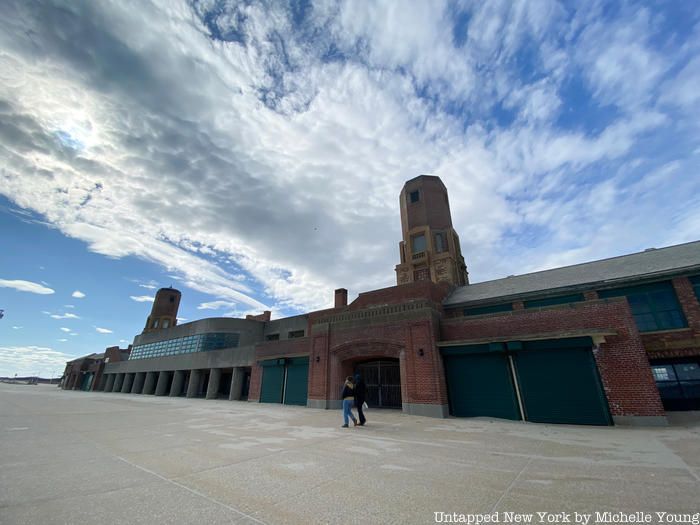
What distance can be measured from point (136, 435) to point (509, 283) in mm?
21192

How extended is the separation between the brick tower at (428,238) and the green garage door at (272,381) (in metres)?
16.3

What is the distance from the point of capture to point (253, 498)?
374cm

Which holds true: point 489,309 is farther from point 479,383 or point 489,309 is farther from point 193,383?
point 193,383

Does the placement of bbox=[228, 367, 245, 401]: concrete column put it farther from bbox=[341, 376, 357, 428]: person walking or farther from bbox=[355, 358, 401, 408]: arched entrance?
bbox=[341, 376, 357, 428]: person walking

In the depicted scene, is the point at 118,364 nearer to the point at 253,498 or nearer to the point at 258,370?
the point at 258,370

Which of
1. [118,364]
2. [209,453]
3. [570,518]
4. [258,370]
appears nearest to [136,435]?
[209,453]

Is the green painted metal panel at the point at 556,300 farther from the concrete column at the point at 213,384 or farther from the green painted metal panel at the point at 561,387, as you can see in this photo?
the concrete column at the point at 213,384

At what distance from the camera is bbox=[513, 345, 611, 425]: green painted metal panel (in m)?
11.1

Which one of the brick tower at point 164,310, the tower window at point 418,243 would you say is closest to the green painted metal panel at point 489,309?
the tower window at point 418,243

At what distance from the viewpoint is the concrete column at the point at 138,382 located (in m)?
42.8

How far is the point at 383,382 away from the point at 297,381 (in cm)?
630

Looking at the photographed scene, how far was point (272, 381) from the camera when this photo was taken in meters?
22.4

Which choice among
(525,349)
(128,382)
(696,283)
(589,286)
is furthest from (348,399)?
(128,382)

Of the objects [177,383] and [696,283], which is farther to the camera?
[177,383]
